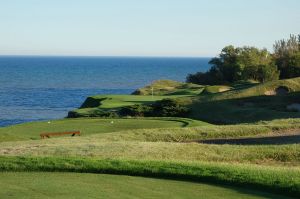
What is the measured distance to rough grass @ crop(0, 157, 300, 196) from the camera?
1309 cm

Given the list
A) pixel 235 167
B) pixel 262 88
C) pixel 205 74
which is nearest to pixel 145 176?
pixel 235 167

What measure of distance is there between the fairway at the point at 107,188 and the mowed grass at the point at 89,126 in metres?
15.6

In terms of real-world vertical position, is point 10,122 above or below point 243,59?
below

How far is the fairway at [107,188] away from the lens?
37.2 feet

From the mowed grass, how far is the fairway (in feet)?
51.3

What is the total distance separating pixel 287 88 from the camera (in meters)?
49.8

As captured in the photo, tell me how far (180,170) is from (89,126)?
18.9 metres

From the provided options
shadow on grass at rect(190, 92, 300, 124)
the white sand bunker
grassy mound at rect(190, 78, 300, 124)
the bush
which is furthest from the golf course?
the white sand bunker

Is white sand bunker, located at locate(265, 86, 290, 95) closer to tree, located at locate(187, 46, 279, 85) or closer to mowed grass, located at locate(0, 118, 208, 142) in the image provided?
mowed grass, located at locate(0, 118, 208, 142)

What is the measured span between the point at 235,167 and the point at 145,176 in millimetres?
2472

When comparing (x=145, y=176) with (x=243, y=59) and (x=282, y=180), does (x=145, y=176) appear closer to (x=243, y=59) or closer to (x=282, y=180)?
(x=282, y=180)

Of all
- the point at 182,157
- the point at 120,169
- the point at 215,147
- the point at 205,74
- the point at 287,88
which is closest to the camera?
the point at 120,169

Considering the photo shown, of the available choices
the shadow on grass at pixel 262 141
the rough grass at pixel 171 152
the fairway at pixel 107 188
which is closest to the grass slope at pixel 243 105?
the shadow on grass at pixel 262 141

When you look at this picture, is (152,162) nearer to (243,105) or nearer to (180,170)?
(180,170)
